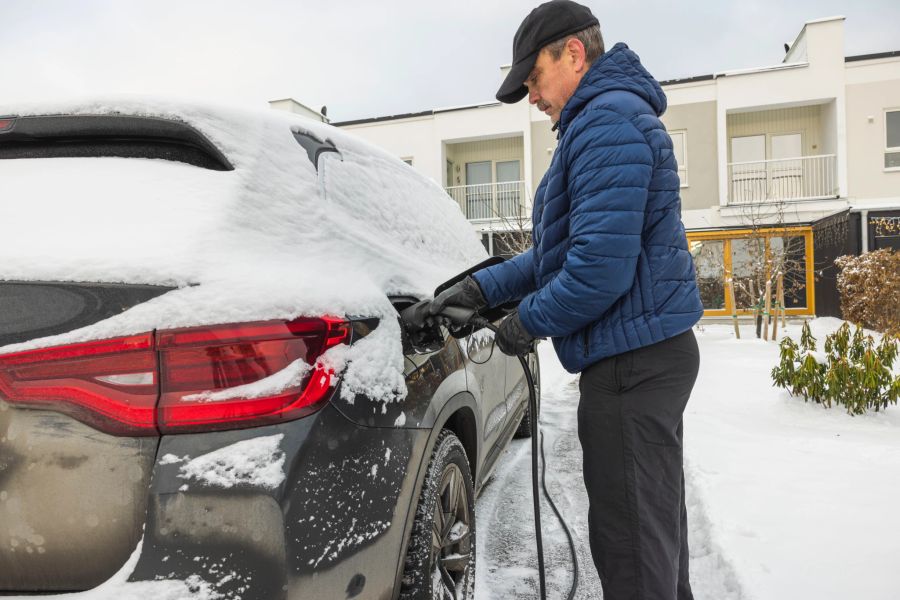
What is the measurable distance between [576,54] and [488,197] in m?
19.2

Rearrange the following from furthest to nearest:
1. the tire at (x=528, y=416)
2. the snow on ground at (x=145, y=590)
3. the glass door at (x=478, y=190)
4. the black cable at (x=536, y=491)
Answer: the glass door at (x=478, y=190)
the tire at (x=528, y=416)
the black cable at (x=536, y=491)
the snow on ground at (x=145, y=590)

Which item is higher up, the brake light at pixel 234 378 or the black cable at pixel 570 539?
the brake light at pixel 234 378

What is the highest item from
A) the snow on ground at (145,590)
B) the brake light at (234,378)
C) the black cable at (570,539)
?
the brake light at (234,378)

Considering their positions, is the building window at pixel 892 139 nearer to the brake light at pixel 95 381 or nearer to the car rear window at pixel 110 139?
the car rear window at pixel 110 139

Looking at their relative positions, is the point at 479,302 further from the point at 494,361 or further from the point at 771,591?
the point at 771,591

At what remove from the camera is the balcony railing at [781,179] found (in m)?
17.3

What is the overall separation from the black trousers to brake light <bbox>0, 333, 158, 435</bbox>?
1181mm

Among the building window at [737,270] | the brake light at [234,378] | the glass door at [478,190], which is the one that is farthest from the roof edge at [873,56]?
the brake light at [234,378]

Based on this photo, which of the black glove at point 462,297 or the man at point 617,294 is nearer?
the man at point 617,294

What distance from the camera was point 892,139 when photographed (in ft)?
55.0

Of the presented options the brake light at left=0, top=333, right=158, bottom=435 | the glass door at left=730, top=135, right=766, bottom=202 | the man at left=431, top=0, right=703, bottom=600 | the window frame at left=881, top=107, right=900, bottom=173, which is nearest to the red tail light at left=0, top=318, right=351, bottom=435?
the brake light at left=0, top=333, right=158, bottom=435

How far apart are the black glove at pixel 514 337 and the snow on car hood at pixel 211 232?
0.34 meters

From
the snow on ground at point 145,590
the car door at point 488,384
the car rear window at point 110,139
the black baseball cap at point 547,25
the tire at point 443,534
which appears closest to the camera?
the snow on ground at point 145,590

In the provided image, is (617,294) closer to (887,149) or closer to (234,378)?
(234,378)
